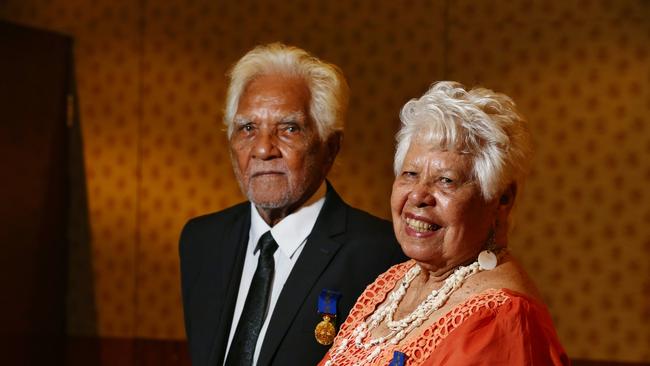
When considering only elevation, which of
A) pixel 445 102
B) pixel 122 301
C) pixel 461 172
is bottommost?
pixel 122 301

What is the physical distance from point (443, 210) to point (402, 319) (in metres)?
0.29

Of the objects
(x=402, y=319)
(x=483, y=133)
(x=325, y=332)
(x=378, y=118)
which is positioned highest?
(x=378, y=118)

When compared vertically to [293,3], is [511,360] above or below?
below

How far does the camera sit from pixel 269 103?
284cm

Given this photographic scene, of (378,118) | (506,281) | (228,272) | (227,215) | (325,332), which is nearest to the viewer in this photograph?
(506,281)

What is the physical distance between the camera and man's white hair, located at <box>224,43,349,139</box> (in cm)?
288

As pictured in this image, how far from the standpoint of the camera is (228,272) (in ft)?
9.58

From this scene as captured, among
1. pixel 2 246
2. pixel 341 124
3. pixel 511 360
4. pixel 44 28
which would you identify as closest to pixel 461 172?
pixel 511 360

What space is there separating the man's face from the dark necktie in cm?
15

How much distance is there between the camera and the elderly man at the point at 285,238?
2.64m

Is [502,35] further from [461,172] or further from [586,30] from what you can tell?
[461,172]

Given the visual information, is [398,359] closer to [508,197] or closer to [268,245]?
[508,197]

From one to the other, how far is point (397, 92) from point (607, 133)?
3.64 feet

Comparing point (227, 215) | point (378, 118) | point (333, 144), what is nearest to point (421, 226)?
point (333, 144)
